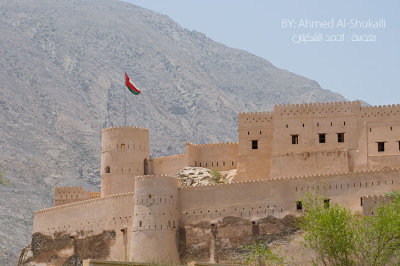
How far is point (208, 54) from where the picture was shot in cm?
14175

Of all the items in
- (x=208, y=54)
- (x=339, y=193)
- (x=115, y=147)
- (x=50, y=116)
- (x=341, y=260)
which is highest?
(x=208, y=54)

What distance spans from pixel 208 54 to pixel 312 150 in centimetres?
9396

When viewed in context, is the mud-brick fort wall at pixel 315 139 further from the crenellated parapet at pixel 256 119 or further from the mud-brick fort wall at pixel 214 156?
the mud-brick fort wall at pixel 214 156

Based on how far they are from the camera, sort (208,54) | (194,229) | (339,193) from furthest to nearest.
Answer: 1. (208,54)
2. (194,229)
3. (339,193)

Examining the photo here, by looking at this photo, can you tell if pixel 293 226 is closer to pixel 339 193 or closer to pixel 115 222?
pixel 339 193

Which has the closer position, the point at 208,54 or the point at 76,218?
the point at 76,218

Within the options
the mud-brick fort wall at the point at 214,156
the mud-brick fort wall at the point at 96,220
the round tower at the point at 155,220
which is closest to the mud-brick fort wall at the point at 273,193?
the round tower at the point at 155,220

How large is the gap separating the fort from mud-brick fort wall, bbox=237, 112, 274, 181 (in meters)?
0.06

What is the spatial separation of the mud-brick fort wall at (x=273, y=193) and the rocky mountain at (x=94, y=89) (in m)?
35.5

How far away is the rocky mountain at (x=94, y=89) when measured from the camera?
94438 mm

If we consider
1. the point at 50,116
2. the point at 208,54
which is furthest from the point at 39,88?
the point at 208,54

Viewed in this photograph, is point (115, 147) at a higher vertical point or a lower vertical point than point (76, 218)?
higher

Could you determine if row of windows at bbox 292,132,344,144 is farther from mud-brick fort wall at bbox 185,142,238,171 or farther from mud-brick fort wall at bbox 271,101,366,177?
mud-brick fort wall at bbox 185,142,238,171

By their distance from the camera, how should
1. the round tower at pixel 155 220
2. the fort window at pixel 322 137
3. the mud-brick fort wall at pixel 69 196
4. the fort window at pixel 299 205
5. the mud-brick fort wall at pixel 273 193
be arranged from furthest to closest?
1. the mud-brick fort wall at pixel 69 196
2. the fort window at pixel 322 137
3. the round tower at pixel 155 220
4. the fort window at pixel 299 205
5. the mud-brick fort wall at pixel 273 193
